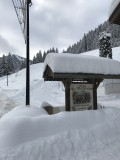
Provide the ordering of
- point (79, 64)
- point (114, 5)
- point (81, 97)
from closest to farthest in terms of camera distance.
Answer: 1. point (114, 5)
2. point (79, 64)
3. point (81, 97)

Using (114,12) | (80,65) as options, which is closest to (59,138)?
(80,65)

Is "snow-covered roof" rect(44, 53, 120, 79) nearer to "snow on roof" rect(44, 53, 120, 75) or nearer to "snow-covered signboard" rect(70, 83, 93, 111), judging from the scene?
"snow on roof" rect(44, 53, 120, 75)

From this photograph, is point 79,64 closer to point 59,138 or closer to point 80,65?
point 80,65

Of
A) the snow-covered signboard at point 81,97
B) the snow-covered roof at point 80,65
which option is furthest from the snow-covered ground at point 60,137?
the snow-covered roof at point 80,65

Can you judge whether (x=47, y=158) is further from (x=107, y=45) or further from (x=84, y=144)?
(x=107, y=45)

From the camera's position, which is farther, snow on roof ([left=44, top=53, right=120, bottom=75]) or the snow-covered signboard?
the snow-covered signboard

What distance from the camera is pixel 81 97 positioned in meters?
8.52

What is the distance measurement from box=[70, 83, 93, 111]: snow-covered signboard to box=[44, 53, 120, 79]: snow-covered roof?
2.75 ft

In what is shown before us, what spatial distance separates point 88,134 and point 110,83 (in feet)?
72.9

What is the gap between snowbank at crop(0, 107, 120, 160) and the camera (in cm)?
549

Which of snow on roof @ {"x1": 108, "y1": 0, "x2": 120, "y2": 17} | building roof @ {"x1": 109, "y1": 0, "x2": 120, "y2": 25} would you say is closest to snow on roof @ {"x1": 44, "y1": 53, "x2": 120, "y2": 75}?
building roof @ {"x1": 109, "y1": 0, "x2": 120, "y2": 25}

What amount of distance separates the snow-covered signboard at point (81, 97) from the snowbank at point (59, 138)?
75 cm

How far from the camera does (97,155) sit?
577 centimetres

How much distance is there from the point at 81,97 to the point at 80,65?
4.89ft
